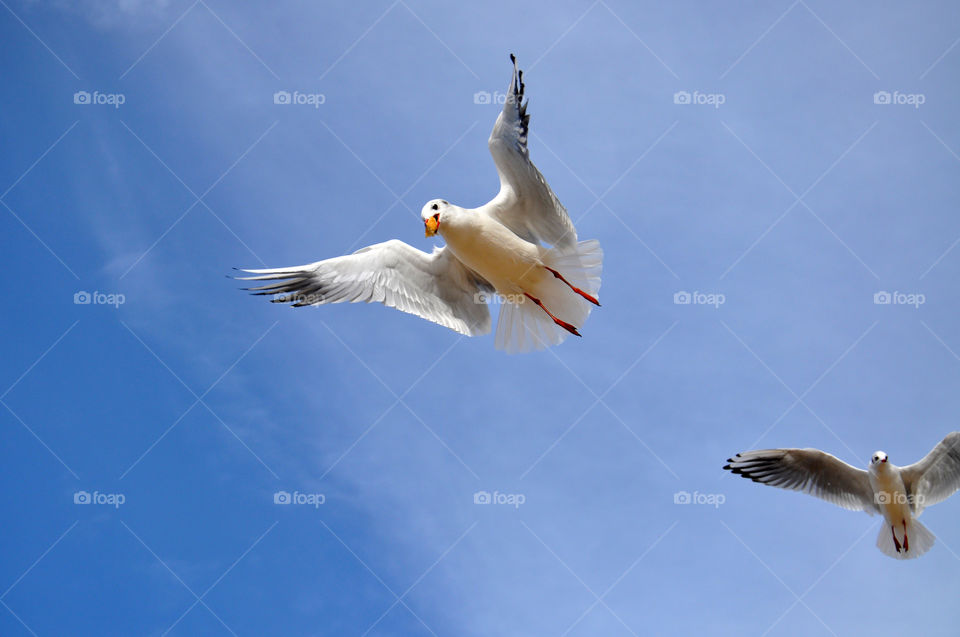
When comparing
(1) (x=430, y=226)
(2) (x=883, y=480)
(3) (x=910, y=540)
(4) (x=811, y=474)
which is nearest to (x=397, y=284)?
(1) (x=430, y=226)

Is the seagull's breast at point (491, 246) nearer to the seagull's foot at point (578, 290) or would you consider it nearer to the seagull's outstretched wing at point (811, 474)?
the seagull's foot at point (578, 290)

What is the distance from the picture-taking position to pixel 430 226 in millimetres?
6676

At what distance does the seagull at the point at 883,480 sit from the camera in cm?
848

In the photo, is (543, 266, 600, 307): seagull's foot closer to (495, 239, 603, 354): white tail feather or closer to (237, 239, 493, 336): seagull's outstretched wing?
(495, 239, 603, 354): white tail feather

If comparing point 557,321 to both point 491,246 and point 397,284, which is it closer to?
point 491,246

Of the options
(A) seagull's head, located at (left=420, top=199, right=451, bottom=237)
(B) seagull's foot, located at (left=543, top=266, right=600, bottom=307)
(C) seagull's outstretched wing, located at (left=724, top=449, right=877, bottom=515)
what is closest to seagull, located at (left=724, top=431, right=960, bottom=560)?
(C) seagull's outstretched wing, located at (left=724, top=449, right=877, bottom=515)

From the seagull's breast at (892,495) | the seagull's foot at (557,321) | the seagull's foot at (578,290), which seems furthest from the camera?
the seagull's breast at (892,495)

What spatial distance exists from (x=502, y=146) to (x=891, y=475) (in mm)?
5017

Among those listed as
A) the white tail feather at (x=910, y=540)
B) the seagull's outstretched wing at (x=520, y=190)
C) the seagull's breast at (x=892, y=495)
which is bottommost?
the white tail feather at (x=910, y=540)

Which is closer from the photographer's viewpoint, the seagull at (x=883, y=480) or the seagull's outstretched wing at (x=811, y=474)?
the seagull at (x=883, y=480)

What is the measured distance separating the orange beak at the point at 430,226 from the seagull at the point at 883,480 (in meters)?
3.81

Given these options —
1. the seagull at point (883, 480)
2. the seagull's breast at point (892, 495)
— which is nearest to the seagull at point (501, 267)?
the seagull at point (883, 480)

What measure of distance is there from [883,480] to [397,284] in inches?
197

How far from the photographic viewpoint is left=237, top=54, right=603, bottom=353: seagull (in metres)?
6.69
